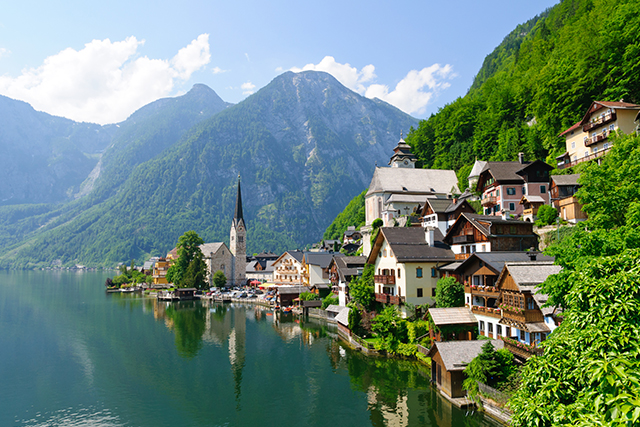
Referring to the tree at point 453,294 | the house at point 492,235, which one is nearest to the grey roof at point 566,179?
the house at point 492,235

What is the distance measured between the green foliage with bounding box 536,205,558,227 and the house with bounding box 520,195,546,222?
4426 mm

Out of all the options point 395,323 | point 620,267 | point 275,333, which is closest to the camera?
point 620,267

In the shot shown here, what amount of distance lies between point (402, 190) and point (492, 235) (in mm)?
45634

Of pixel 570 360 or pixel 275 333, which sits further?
pixel 275 333

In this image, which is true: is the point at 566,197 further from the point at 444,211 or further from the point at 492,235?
the point at 444,211

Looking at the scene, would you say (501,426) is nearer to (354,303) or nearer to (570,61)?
(354,303)

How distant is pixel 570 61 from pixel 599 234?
2336 inches

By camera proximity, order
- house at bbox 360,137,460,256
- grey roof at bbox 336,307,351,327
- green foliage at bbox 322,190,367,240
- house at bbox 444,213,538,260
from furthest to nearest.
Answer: green foliage at bbox 322,190,367,240 < house at bbox 360,137,460,256 < grey roof at bbox 336,307,351,327 < house at bbox 444,213,538,260

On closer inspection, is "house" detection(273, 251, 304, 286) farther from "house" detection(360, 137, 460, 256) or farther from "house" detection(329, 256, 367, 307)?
"house" detection(329, 256, 367, 307)


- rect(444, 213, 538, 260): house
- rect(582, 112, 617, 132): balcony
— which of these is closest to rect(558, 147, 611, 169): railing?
rect(582, 112, 617, 132): balcony

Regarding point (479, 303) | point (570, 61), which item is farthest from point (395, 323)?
point (570, 61)

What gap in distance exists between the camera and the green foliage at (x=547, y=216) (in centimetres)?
4656

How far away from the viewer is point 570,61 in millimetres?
66750

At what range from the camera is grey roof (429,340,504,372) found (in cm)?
2864
